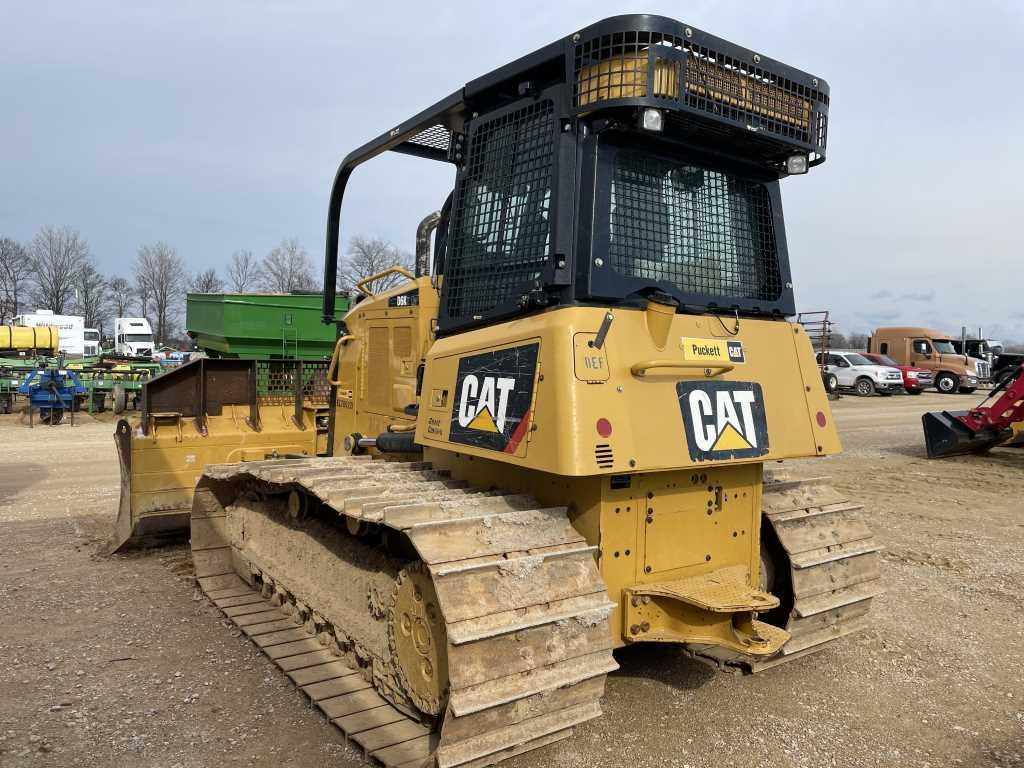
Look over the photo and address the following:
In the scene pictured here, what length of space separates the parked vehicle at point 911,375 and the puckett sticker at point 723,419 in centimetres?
2950

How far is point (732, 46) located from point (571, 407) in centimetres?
184

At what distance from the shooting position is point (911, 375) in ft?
101

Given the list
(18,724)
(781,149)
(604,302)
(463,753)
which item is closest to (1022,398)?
(781,149)

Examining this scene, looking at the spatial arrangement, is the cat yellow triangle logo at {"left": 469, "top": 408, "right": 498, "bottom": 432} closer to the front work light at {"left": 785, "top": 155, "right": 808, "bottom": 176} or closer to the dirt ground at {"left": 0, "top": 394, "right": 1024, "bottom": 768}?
the dirt ground at {"left": 0, "top": 394, "right": 1024, "bottom": 768}

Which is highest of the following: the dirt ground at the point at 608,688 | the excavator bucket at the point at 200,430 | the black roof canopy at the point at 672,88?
the black roof canopy at the point at 672,88

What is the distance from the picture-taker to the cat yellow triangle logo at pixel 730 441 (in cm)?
360

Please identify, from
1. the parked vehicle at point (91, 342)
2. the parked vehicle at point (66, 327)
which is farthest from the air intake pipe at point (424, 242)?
the parked vehicle at point (91, 342)

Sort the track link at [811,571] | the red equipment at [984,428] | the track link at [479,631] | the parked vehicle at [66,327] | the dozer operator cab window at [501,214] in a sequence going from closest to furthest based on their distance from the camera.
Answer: the track link at [479,631] → the dozer operator cab window at [501,214] → the track link at [811,571] → the red equipment at [984,428] → the parked vehicle at [66,327]

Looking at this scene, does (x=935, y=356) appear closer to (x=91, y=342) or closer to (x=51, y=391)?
(x=51, y=391)

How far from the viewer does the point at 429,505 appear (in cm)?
321

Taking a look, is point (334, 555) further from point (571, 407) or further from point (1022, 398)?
point (1022, 398)

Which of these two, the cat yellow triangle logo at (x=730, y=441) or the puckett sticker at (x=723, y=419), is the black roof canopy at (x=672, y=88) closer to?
the puckett sticker at (x=723, y=419)

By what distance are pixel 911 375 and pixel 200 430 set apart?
2997 centimetres

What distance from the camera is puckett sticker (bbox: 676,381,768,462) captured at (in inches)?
139
